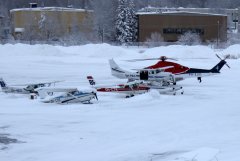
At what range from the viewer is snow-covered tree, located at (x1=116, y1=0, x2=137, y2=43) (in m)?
76.0

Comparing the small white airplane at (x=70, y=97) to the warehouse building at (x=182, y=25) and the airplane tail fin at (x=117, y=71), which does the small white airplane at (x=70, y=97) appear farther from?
the warehouse building at (x=182, y=25)

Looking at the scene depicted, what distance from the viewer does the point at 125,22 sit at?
250ft

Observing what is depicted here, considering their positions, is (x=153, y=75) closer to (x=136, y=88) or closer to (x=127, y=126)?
(x=136, y=88)

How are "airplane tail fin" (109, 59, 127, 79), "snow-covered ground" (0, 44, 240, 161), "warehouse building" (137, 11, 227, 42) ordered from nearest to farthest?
"snow-covered ground" (0, 44, 240, 161) → "airplane tail fin" (109, 59, 127, 79) → "warehouse building" (137, 11, 227, 42)

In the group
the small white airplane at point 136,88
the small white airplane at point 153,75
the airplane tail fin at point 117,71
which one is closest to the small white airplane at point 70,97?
the small white airplane at point 136,88

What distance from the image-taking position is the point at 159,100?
70.3ft

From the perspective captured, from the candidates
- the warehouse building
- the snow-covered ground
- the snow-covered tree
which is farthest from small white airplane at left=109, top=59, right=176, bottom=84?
the warehouse building

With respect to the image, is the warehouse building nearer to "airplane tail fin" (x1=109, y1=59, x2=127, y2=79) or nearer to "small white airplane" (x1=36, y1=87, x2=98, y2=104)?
"airplane tail fin" (x1=109, y1=59, x2=127, y2=79)

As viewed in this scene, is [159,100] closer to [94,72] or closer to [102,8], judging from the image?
[94,72]

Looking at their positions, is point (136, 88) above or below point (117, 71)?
below

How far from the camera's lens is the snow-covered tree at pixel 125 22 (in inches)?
2992

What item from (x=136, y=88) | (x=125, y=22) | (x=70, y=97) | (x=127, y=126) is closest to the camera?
(x=127, y=126)

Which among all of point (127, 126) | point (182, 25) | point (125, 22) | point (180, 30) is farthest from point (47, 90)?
point (182, 25)

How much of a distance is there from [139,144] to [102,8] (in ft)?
308
